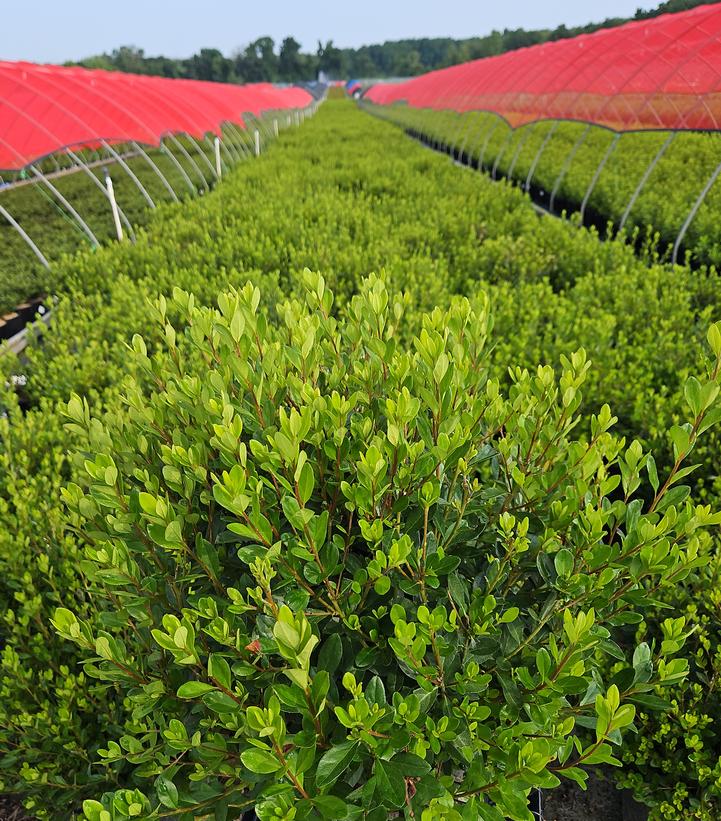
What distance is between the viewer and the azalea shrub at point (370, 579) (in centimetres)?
119

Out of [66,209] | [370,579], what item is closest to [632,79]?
[370,579]

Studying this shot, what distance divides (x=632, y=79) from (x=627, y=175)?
74.2 inches

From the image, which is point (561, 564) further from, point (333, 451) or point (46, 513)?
point (46, 513)

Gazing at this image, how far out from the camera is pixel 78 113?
12312 mm

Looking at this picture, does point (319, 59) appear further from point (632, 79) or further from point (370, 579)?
point (370, 579)

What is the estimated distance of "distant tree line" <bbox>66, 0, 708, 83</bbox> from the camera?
8800 centimetres

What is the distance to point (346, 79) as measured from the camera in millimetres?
129375

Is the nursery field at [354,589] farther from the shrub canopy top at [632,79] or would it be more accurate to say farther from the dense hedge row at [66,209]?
the shrub canopy top at [632,79]

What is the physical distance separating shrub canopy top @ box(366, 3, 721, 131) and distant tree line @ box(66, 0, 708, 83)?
190 ft

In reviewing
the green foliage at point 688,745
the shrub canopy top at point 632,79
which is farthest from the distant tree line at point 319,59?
the green foliage at point 688,745

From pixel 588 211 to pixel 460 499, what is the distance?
11432 millimetres

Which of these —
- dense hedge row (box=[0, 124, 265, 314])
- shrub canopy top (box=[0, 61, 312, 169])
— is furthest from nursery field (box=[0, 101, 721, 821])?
shrub canopy top (box=[0, 61, 312, 169])

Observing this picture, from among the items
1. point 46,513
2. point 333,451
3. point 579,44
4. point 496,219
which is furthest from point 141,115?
point 333,451

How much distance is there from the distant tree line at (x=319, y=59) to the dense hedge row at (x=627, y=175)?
2308 inches
